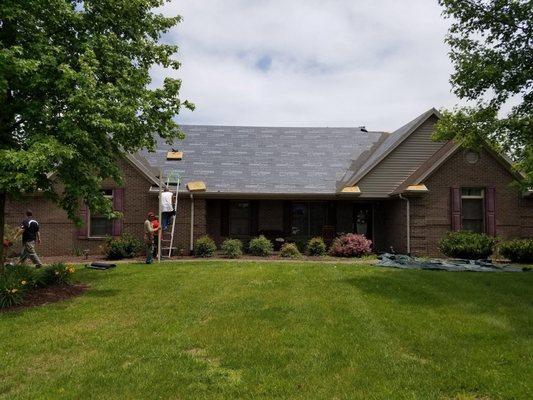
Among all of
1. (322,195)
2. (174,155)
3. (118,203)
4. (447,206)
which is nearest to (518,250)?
(447,206)

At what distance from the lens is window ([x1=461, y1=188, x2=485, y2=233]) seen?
19.2 metres

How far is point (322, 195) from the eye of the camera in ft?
66.0

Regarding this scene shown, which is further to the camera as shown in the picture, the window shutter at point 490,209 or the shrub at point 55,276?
the window shutter at point 490,209

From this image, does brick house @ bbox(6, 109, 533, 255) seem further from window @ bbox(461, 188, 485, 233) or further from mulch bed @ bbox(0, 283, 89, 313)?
mulch bed @ bbox(0, 283, 89, 313)

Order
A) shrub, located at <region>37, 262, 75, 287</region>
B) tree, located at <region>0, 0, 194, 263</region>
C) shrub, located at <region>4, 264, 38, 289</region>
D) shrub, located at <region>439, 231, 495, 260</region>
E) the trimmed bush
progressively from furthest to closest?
the trimmed bush < shrub, located at <region>439, 231, 495, 260</region> < shrub, located at <region>37, 262, 75, 287</region> < shrub, located at <region>4, 264, 38, 289</region> < tree, located at <region>0, 0, 194, 263</region>

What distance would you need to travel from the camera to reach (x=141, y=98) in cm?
1100

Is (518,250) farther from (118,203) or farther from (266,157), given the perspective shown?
(118,203)

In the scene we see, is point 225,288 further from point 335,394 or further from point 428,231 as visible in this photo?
point 428,231

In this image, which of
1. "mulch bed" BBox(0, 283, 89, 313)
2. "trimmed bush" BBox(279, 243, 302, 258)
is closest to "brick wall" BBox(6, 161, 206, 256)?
"trimmed bush" BBox(279, 243, 302, 258)

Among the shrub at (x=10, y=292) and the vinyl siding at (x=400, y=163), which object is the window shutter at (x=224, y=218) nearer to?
the vinyl siding at (x=400, y=163)

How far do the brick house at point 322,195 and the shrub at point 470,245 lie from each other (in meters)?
0.92

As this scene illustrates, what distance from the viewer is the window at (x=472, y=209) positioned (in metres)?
19.2

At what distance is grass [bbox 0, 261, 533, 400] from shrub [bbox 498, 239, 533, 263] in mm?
6694

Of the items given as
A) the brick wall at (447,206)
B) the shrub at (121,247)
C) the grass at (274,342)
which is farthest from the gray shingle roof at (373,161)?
the grass at (274,342)
